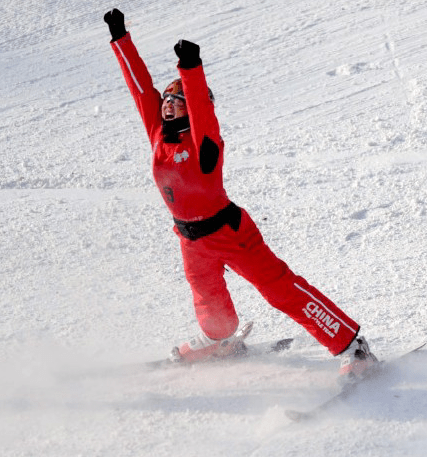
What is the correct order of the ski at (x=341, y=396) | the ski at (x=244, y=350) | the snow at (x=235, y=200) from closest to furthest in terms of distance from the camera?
the ski at (x=341, y=396) → the snow at (x=235, y=200) → the ski at (x=244, y=350)

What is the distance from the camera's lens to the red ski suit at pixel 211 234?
3.97 meters

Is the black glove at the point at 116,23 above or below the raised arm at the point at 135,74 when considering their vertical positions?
above

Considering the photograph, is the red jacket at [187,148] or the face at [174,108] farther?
the face at [174,108]

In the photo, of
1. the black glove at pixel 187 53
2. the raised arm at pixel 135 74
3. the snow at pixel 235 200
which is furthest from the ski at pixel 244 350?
the black glove at pixel 187 53

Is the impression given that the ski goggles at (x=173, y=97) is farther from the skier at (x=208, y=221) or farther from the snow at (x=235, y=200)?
the snow at (x=235, y=200)

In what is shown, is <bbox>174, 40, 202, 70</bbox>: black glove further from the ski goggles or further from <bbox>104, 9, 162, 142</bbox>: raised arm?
<bbox>104, 9, 162, 142</bbox>: raised arm

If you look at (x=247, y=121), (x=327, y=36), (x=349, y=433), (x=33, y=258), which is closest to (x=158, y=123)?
(x=349, y=433)

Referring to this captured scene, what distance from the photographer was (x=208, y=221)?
13.4ft

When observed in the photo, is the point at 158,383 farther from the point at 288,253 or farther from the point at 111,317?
the point at 288,253

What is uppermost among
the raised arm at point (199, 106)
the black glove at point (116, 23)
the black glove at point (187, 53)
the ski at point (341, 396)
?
the black glove at point (116, 23)

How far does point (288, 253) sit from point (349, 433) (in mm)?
2301

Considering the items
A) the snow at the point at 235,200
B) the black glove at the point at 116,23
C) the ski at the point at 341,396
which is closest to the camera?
the ski at the point at 341,396

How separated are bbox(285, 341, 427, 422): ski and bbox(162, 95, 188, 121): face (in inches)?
63.9

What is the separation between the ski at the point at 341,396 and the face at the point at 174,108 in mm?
1622
